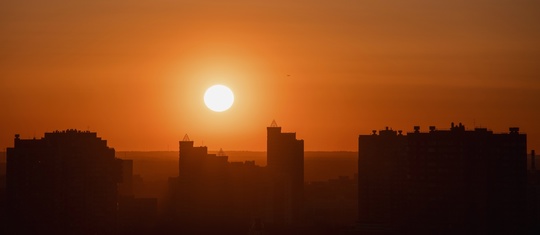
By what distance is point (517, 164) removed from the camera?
434 feet

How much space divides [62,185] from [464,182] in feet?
173

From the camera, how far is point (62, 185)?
514 ft

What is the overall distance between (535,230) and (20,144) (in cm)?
7000

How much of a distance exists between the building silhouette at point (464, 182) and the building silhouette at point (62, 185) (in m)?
35.5

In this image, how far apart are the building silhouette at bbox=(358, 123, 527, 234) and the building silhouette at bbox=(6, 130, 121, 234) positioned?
35521mm

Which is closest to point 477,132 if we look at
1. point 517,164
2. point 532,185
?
point 517,164

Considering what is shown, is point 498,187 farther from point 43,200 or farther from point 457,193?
point 43,200

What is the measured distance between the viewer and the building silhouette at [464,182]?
12338 cm

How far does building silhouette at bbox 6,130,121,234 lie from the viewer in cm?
15200

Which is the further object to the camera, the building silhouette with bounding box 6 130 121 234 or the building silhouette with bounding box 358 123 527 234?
the building silhouette with bounding box 6 130 121 234

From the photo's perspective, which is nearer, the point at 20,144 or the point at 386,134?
the point at 20,144

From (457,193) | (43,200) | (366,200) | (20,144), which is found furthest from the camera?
(366,200)

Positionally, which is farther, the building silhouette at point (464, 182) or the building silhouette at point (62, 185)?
the building silhouette at point (62, 185)

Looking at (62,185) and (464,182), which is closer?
(464,182)
